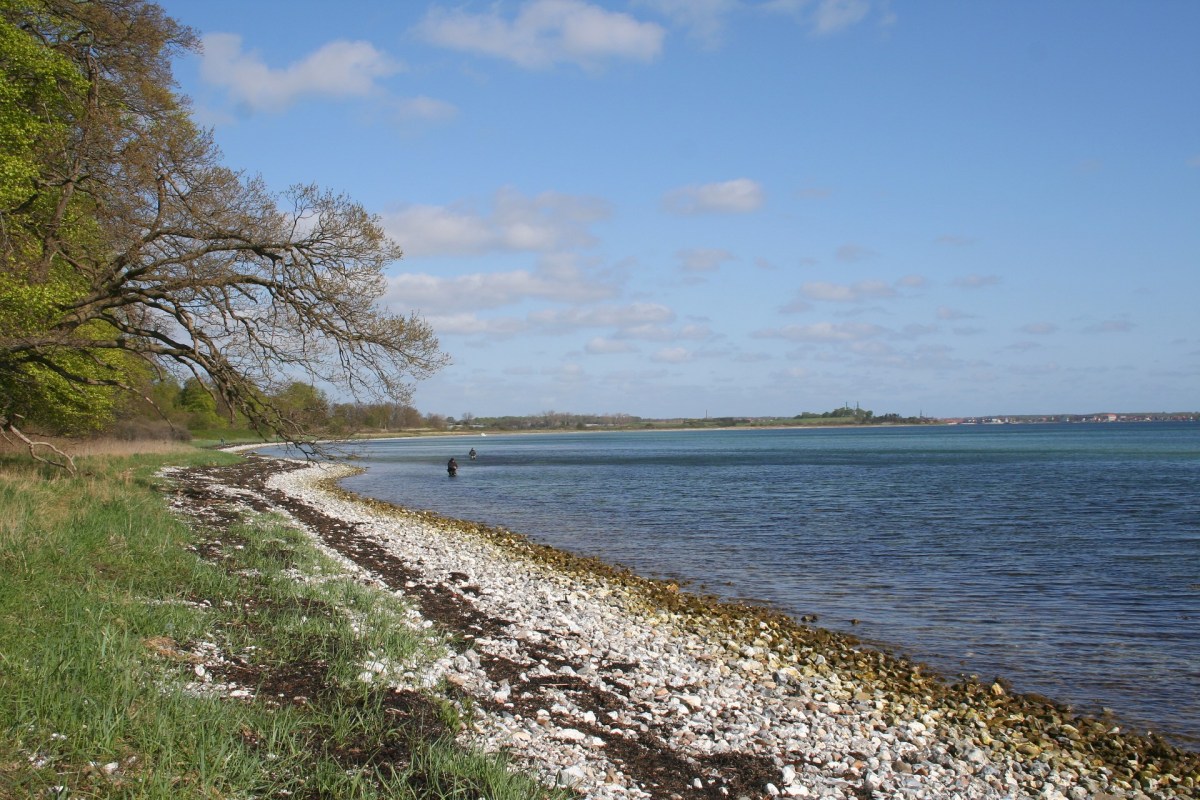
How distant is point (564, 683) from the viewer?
941 centimetres

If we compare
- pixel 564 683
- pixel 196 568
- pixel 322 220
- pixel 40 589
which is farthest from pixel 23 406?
pixel 564 683

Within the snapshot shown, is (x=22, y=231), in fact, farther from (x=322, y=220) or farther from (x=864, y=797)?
(x=864, y=797)

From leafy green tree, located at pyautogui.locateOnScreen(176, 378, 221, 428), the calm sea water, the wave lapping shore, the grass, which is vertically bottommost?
the calm sea water

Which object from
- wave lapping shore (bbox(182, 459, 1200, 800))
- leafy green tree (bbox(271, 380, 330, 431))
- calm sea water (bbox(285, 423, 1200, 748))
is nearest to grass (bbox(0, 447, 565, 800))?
wave lapping shore (bbox(182, 459, 1200, 800))

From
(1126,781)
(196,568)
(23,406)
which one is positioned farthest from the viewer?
(23,406)

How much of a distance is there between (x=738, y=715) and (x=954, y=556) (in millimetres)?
15558

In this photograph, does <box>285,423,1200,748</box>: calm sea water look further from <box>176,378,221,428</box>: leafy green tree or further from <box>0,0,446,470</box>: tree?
<box>176,378,221,428</box>: leafy green tree

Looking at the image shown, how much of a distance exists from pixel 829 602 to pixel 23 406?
79.8 feet

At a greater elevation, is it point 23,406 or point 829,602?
point 23,406

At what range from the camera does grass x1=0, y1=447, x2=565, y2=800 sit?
5.46m

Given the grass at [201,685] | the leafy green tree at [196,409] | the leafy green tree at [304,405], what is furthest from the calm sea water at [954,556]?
the leafy green tree at [196,409]

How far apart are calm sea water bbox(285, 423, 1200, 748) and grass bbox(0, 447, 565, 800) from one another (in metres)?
8.41

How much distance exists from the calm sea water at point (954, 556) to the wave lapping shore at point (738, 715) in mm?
1444

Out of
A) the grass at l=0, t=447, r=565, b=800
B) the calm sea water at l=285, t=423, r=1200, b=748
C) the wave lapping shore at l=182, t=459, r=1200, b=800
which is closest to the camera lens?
the grass at l=0, t=447, r=565, b=800
